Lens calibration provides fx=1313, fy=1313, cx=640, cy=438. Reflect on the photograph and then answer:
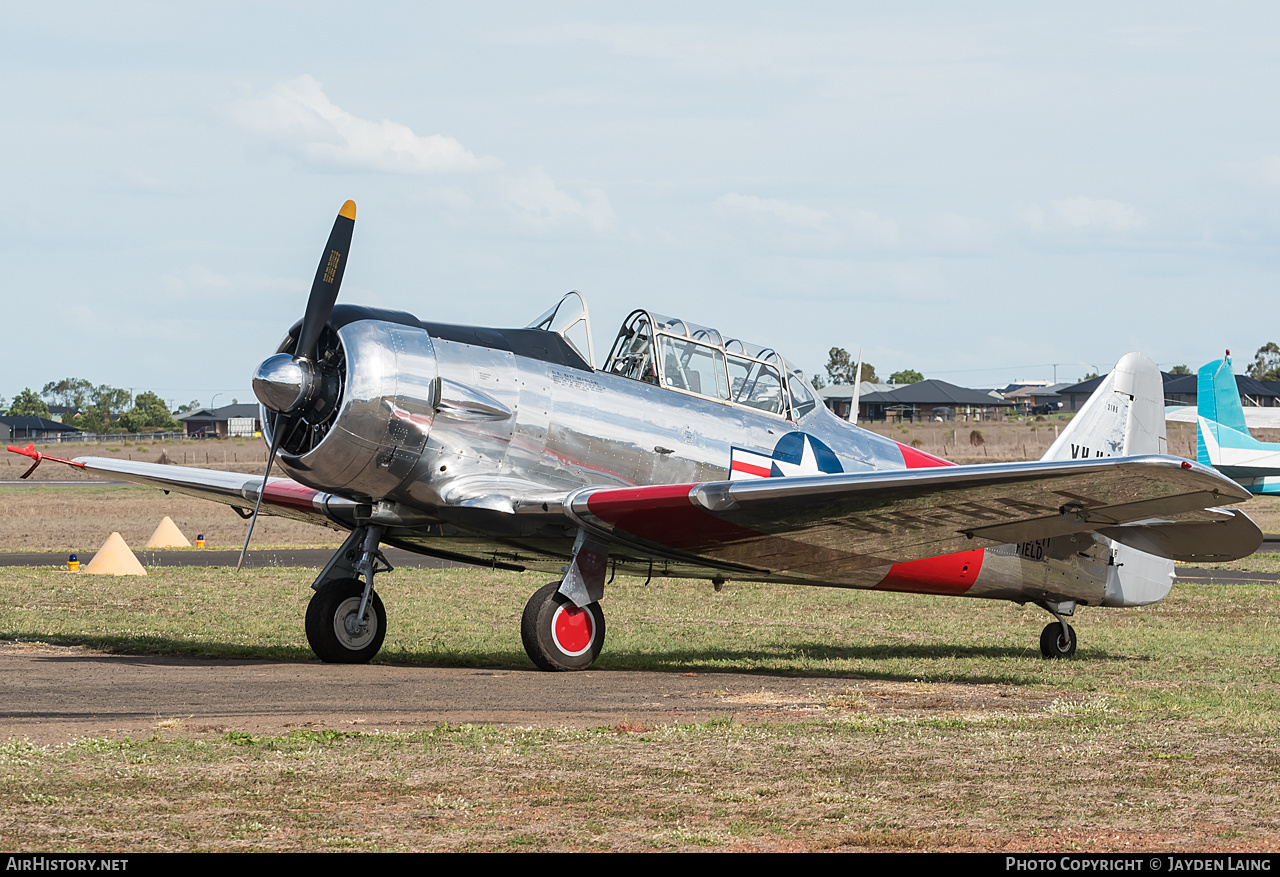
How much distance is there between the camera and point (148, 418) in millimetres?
148375

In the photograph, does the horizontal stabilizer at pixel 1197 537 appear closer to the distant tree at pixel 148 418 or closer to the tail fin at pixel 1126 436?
the tail fin at pixel 1126 436

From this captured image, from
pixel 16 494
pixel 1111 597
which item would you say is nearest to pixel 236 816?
pixel 1111 597

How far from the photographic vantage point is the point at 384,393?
10.7 metres

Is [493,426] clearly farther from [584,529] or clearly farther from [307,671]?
[307,671]

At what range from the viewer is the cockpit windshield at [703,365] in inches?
477

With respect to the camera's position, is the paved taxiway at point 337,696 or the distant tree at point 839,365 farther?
the distant tree at point 839,365

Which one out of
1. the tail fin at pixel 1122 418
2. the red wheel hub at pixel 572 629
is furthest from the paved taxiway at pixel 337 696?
the tail fin at pixel 1122 418

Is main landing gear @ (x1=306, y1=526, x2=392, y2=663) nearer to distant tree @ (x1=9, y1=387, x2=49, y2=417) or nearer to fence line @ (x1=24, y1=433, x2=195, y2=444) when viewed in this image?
fence line @ (x1=24, y1=433, x2=195, y2=444)

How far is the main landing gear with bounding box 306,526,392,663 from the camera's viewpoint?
39.2ft

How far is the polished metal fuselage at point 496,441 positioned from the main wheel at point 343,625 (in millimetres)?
639

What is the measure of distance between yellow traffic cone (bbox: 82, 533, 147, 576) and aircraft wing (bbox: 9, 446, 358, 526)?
756cm

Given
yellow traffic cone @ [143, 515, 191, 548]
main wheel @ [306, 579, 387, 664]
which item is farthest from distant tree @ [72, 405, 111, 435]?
main wheel @ [306, 579, 387, 664]

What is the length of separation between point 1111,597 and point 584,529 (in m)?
6.58

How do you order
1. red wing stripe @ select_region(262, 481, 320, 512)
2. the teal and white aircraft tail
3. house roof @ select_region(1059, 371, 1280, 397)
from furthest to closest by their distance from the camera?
house roof @ select_region(1059, 371, 1280, 397), the teal and white aircraft tail, red wing stripe @ select_region(262, 481, 320, 512)
